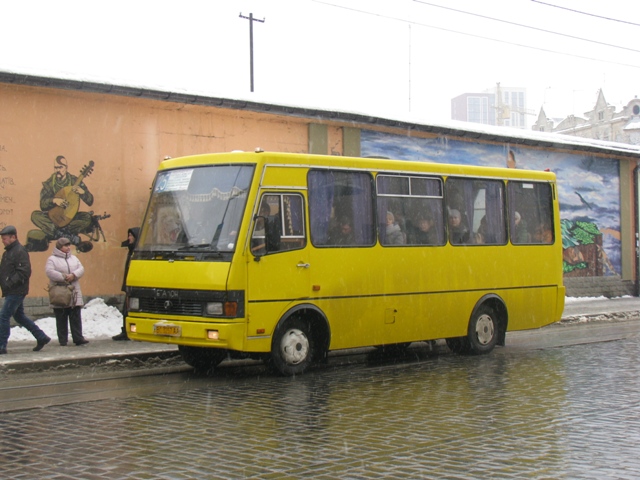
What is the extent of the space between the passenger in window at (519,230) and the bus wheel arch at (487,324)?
116 cm

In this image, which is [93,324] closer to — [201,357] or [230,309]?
[201,357]

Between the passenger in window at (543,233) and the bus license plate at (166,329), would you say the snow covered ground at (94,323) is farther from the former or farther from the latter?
the passenger in window at (543,233)

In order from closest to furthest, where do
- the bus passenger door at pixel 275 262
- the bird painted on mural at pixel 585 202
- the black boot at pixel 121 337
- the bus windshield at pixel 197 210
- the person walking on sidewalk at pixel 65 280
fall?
the bus passenger door at pixel 275 262 < the bus windshield at pixel 197 210 < the person walking on sidewalk at pixel 65 280 < the black boot at pixel 121 337 < the bird painted on mural at pixel 585 202

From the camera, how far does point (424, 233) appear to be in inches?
548

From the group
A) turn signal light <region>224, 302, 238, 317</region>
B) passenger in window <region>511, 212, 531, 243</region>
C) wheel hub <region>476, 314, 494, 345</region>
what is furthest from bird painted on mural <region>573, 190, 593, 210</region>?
turn signal light <region>224, 302, 238, 317</region>

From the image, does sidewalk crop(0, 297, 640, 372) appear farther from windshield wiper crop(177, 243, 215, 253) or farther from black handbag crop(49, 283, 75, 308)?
windshield wiper crop(177, 243, 215, 253)

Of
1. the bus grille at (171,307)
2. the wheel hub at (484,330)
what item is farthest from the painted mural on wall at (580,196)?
the bus grille at (171,307)

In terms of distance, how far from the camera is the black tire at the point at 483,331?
573 inches

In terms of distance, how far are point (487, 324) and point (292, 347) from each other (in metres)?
4.34

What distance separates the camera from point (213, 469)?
6.57 metres

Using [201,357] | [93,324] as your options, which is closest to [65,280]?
[93,324]

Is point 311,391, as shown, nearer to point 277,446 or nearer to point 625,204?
point 277,446

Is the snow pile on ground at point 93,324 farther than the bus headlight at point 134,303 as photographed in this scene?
Yes

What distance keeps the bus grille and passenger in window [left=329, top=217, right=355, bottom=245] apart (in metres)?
2.18
